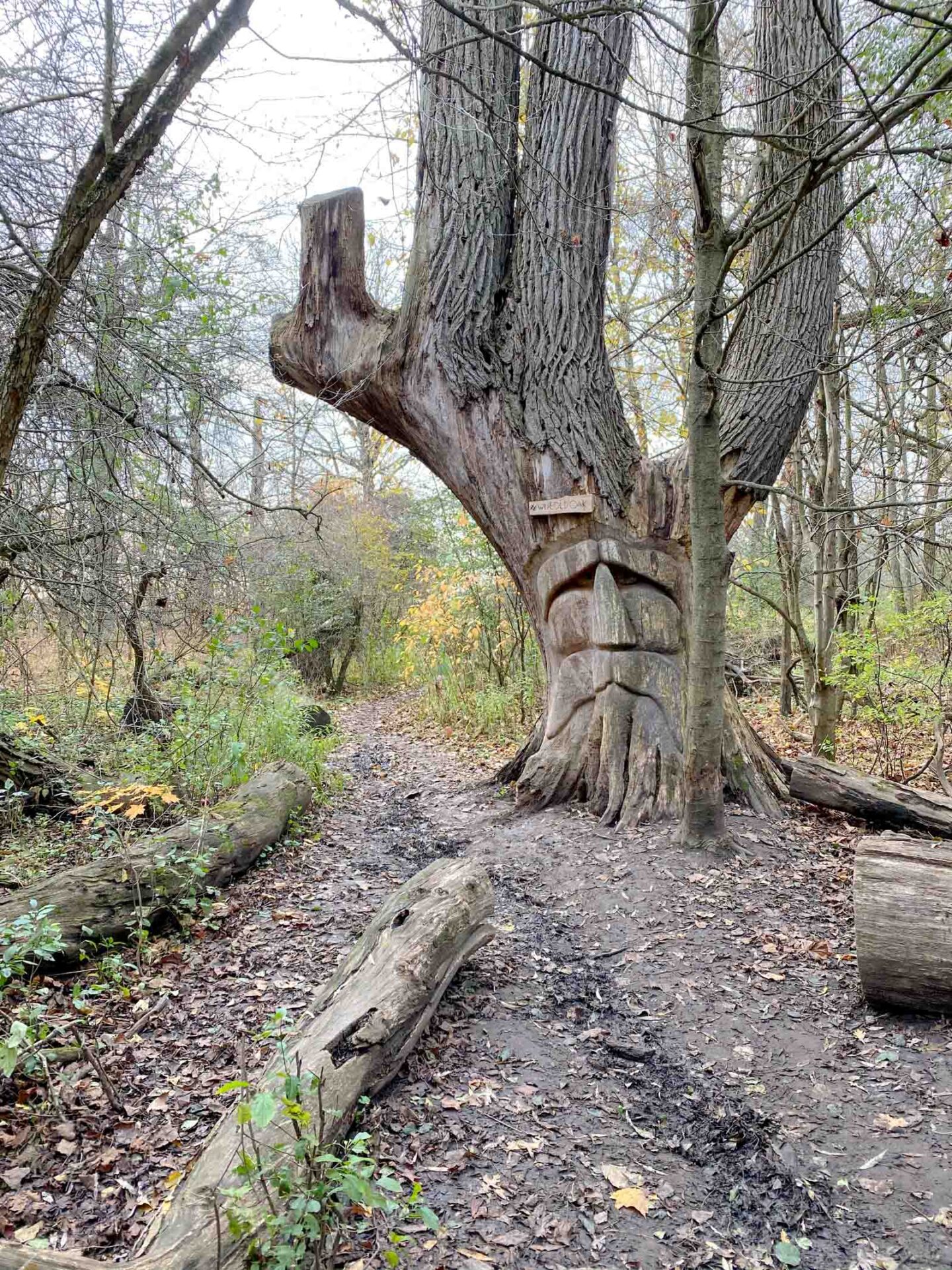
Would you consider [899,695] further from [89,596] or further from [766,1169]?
[89,596]

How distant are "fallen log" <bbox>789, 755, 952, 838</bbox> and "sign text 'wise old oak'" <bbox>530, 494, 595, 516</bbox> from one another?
238 cm

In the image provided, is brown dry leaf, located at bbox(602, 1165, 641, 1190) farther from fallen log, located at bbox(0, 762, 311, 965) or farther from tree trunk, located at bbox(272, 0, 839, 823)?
tree trunk, located at bbox(272, 0, 839, 823)

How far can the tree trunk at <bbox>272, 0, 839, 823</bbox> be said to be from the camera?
5.60m

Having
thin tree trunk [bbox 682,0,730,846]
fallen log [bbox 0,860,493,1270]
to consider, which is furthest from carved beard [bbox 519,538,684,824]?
fallen log [bbox 0,860,493,1270]

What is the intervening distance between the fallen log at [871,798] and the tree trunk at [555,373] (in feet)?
3.08

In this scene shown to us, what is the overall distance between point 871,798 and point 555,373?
369cm

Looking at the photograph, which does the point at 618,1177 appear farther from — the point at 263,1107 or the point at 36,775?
the point at 36,775

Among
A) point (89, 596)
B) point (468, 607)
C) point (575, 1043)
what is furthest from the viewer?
point (468, 607)

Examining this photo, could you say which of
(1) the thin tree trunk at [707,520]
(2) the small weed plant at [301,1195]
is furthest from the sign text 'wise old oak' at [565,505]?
(2) the small weed plant at [301,1195]

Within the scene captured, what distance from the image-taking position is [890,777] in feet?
21.1

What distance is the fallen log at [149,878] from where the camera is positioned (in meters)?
3.76

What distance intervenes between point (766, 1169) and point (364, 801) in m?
5.05

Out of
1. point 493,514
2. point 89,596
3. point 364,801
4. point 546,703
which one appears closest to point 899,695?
point 546,703

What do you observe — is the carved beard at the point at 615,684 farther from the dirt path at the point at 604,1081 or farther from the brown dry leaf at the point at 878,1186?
the brown dry leaf at the point at 878,1186
